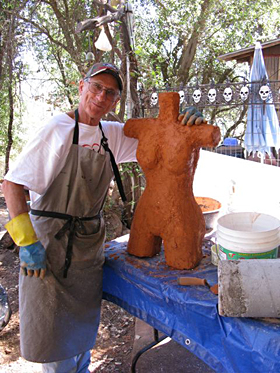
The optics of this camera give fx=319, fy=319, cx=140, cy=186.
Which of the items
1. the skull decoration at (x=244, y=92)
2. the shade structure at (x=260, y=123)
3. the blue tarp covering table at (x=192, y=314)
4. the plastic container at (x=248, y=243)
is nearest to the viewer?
the blue tarp covering table at (x=192, y=314)

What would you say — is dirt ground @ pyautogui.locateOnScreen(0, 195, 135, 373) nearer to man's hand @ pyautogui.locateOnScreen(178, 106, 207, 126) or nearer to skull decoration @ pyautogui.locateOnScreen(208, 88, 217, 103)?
man's hand @ pyautogui.locateOnScreen(178, 106, 207, 126)

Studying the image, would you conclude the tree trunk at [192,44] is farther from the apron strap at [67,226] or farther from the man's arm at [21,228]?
the man's arm at [21,228]

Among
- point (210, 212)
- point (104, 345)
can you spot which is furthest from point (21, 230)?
point (104, 345)

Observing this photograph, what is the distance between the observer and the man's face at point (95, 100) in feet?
5.81

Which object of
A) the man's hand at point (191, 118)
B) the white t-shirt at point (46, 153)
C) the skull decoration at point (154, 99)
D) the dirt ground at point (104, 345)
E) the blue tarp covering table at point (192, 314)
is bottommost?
the dirt ground at point (104, 345)

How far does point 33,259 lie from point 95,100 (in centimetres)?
91

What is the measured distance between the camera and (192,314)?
58.0 inches

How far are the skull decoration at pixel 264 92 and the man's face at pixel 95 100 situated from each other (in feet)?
11.2

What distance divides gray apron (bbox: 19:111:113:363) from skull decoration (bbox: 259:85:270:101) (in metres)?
3.55

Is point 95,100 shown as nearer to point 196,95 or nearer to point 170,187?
point 170,187

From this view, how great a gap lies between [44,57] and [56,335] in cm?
673

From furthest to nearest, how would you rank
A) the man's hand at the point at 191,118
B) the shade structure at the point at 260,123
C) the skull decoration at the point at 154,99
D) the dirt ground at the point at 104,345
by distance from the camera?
the shade structure at the point at 260,123 → the skull decoration at the point at 154,99 → the dirt ground at the point at 104,345 → the man's hand at the point at 191,118

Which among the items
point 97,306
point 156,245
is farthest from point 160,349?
point 156,245

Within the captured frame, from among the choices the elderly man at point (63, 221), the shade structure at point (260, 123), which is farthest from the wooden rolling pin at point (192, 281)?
the shade structure at point (260, 123)
